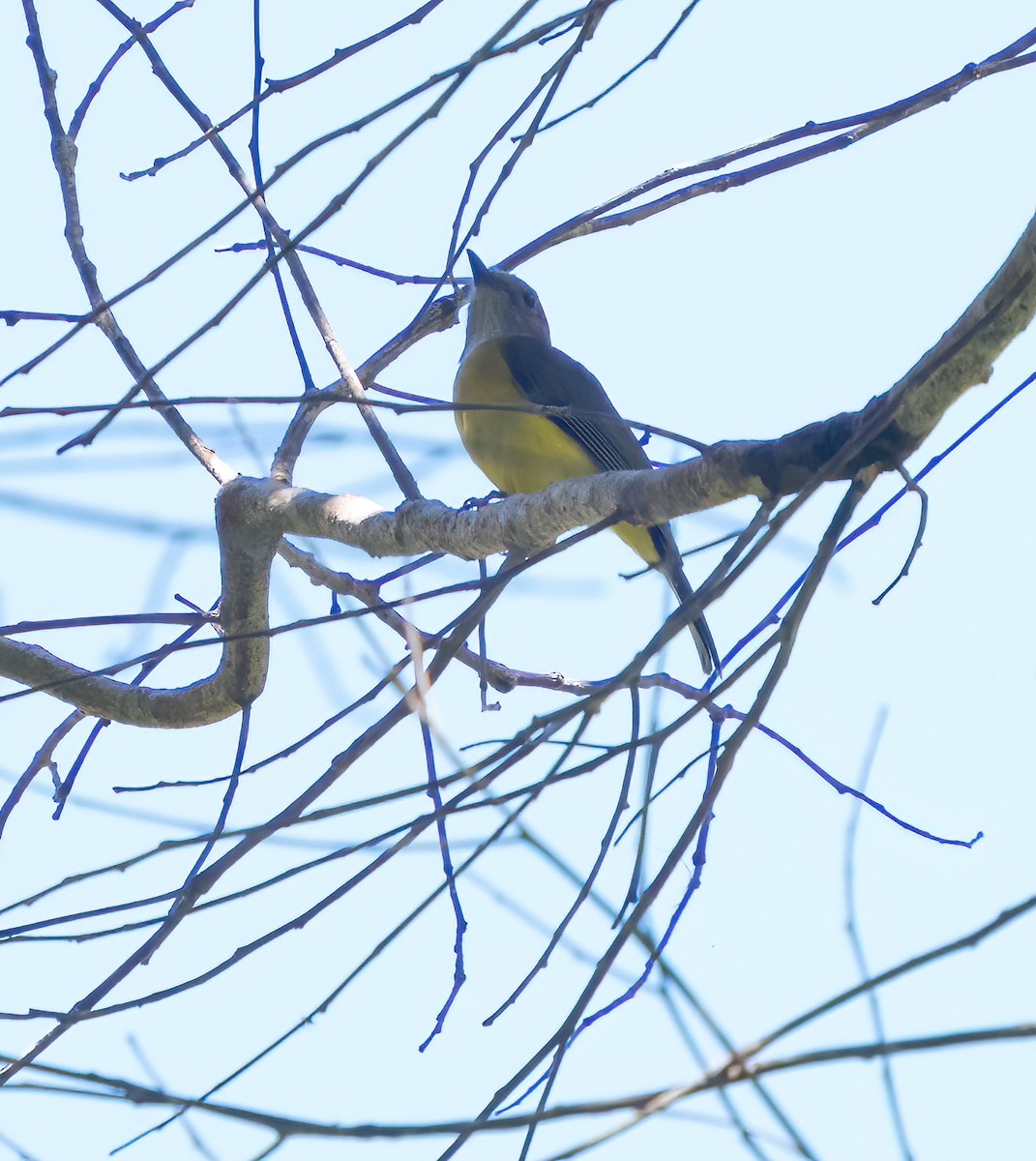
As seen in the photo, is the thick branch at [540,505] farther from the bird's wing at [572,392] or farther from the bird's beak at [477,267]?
the bird's beak at [477,267]

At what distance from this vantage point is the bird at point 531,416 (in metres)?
4.85

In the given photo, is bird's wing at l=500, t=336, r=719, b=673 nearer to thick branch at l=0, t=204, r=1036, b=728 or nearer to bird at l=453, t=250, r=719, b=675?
bird at l=453, t=250, r=719, b=675

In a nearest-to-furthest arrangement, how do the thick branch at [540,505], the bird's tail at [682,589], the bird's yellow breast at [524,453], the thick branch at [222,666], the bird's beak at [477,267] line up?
the thick branch at [540,505], the thick branch at [222,666], the bird's tail at [682,589], the bird's yellow breast at [524,453], the bird's beak at [477,267]

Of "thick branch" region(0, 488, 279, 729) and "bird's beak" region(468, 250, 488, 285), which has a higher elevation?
"bird's beak" region(468, 250, 488, 285)

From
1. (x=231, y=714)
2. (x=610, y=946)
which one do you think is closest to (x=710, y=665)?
(x=231, y=714)

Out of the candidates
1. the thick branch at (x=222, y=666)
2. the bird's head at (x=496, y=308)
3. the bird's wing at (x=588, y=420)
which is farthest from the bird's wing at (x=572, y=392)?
the thick branch at (x=222, y=666)

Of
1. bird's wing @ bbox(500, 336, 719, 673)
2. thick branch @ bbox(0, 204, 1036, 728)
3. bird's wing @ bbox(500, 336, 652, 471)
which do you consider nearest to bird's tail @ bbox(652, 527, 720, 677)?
bird's wing @ bbox(500, 336, 719, 673)

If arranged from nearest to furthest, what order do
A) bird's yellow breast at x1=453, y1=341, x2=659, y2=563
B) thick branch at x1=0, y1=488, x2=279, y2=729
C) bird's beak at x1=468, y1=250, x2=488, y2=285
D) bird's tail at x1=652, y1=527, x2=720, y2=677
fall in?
thick branch at x1=0, y1=488, x2=279, y2=729, bird's tail at x1=652, y1=527, x2=720, y2=677, bird's yellow breast at x1=453, y1=341, x2=659, y2=563, bird's beak at x1=468, y1=250, x2=488, y2=285

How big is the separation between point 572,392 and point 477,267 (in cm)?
91

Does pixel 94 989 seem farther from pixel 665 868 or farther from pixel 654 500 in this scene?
pixel 654 500

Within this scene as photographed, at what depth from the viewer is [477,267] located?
6.28 meters

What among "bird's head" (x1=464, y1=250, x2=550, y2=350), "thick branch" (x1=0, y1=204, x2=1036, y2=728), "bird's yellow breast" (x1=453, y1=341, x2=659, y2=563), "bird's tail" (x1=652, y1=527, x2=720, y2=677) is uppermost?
"bird's head" (x1=464, y1=250, x2=550, y2=350)

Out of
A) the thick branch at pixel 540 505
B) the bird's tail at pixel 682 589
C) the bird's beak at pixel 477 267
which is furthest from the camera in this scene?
the bird's beak at pixel 477 267

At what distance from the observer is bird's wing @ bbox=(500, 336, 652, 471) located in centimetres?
495
